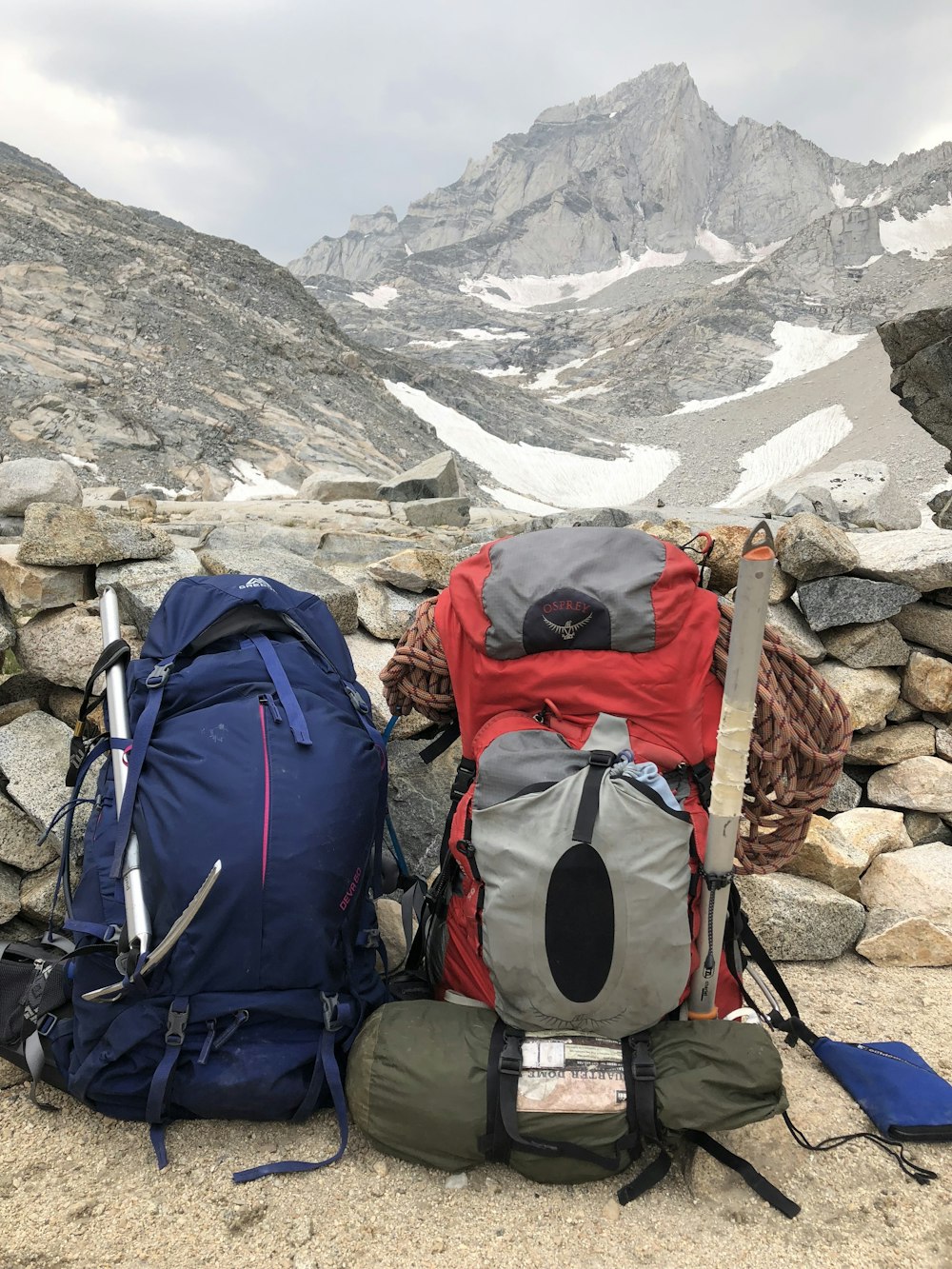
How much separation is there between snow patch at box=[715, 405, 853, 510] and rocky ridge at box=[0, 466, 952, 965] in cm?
3913

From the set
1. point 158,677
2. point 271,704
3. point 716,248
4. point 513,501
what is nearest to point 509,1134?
point 271,704

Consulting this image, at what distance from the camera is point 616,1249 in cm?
203

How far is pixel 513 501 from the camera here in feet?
113

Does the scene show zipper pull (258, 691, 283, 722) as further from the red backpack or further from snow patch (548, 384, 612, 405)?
snow patch (548, 384, 612, 405)

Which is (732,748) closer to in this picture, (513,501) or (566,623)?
(566,623)

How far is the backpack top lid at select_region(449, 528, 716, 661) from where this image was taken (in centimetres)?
244

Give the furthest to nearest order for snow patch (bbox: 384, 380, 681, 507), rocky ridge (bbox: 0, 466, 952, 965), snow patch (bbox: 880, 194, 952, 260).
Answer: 1. snow patch (bbox: 880, 194, 952, 260)
2. snow patch (bbox: 384, 380, 681, 507)
3. rocky ridge (bbox: 0, 466, 952, 965)

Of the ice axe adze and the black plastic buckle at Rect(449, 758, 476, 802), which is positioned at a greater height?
the black plastic buckle at Rect(449, 758, 476, 802)

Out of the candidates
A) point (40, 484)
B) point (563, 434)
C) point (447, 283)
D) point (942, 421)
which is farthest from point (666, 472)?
point (447, 283)

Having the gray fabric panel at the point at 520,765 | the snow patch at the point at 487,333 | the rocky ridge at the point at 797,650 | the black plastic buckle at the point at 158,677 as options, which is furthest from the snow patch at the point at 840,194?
the black plastic buckle at the point at 158,677

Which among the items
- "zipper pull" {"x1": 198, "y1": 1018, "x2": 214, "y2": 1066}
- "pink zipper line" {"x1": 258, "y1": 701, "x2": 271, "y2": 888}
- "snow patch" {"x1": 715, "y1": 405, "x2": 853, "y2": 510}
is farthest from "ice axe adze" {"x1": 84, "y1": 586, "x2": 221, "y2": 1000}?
"snow patch" {"x1": 715, "y1": 405, "x2": 853, "y2": 510}

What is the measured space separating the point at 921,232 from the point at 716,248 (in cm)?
7736

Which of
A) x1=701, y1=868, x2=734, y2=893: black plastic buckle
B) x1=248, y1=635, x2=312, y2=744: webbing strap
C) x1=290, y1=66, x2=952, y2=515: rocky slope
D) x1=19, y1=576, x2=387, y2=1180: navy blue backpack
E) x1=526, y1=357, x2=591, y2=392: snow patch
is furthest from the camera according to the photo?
x1=526, y1=357, x2=591, y2=392: snow patch

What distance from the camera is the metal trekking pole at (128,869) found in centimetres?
233
